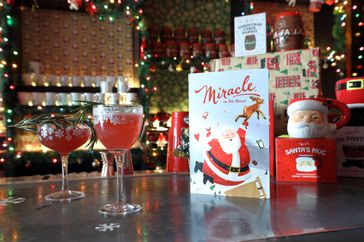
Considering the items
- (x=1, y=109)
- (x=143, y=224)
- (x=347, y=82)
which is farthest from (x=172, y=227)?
(x=1, y=109)

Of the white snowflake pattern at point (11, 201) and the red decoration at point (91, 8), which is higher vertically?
the red decoration at point (91, 8)

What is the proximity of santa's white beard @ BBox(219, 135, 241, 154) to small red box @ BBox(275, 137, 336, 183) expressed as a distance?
0.88 feet

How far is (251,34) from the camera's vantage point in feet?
4.24

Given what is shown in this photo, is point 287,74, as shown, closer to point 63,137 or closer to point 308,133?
point 308,133

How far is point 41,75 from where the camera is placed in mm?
4215

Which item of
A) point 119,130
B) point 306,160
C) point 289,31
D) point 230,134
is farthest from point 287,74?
point 119,130

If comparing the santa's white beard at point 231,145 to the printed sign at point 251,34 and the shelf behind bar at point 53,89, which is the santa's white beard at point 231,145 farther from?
the shelf behind bar at point 53,89

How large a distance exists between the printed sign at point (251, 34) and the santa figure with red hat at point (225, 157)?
0.55 metres

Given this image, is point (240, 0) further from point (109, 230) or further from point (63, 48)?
point (109, 230)

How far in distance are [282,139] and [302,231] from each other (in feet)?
1.72

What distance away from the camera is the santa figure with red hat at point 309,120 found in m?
1.03

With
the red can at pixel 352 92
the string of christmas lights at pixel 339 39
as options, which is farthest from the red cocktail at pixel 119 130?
the string of christmas lights at pixel 339 39

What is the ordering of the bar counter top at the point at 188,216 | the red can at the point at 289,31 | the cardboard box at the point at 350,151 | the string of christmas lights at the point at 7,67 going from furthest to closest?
the string of christmas lights at the point at 7,67, the red can at the point at 289,31, the cardboard box at the point at 350,151, the bar counter top at the point at 188,216

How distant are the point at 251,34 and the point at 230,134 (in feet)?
1.87
